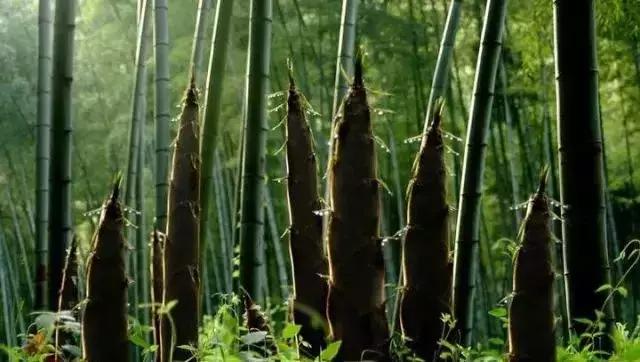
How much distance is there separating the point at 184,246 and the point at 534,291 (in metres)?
0.51

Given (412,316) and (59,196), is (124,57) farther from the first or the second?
(412,316)

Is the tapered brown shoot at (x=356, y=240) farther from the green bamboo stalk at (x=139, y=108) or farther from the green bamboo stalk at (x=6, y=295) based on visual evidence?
the green bamboo stalk at (x=6, y=295)

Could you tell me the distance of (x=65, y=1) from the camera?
2711 mm

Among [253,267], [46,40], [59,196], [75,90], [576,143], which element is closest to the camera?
[576,143]

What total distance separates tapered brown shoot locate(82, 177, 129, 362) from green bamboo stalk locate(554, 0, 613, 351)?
3.03 ft

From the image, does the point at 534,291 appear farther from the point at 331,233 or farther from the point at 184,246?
the point at 184,246

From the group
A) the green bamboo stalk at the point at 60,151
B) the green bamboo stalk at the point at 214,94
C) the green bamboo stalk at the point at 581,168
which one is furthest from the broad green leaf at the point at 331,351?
the green bamboo stalk at the point at 60,151

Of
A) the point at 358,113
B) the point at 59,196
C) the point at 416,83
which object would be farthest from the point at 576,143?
the point at 416,83

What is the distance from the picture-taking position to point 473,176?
236 centimetres

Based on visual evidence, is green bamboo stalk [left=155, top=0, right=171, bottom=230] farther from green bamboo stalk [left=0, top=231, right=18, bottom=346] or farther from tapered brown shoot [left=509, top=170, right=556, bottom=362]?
green bamboo stalk [left=0, top=231, right=18, bottom=346]

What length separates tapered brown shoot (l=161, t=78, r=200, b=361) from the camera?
145cm

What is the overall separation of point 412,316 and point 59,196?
1510 mm

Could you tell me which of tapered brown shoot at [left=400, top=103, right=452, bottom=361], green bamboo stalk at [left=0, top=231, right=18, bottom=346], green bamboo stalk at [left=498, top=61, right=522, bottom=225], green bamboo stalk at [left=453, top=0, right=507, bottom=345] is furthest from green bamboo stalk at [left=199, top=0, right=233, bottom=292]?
green bamboo stalk at [left=0, top=231, right=18, bottom=346]

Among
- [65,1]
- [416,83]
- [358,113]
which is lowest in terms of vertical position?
[358,113]
